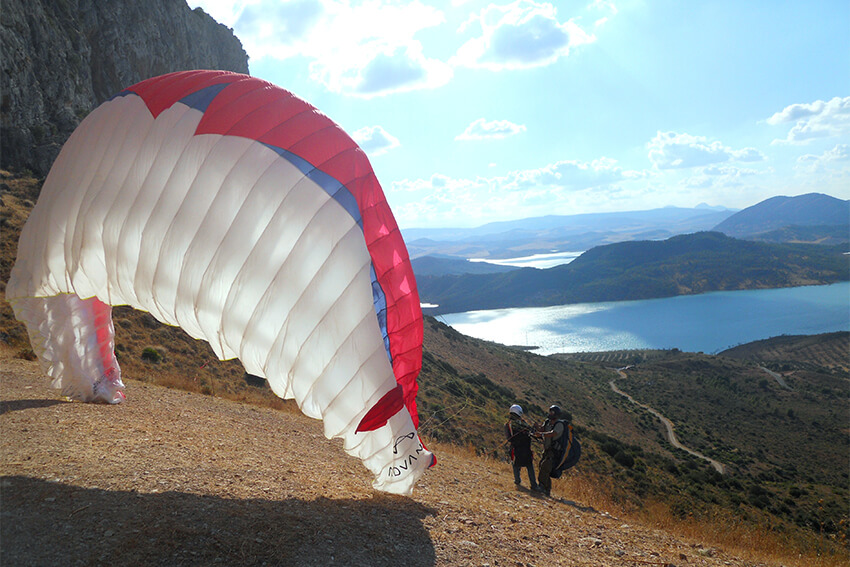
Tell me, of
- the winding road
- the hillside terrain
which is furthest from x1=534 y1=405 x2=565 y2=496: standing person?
the winding road

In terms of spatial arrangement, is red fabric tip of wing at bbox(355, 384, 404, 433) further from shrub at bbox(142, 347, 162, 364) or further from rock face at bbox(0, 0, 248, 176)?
rock face at bbox(0, 0, 248, 176)

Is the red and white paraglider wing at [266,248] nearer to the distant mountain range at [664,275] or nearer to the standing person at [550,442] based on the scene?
the standing person at [550,442]

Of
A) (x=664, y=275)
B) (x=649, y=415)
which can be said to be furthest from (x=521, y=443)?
(x=664, y=275)

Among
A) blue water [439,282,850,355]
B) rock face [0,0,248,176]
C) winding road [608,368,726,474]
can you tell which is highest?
rock face [0,0,248,176]

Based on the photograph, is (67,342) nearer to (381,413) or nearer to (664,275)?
(381,413)

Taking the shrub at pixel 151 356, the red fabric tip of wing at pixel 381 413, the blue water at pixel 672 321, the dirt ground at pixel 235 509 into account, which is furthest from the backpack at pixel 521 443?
the blue water at pixel 672 321
